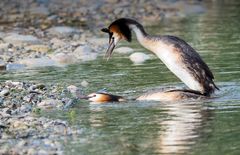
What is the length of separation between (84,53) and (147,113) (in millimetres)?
7397

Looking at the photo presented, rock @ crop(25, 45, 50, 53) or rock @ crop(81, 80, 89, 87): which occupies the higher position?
rock @ crop(81, 80, 89, 87)

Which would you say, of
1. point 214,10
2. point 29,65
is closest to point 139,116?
point 29,65

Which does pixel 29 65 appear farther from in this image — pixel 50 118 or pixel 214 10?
pixel 214 10

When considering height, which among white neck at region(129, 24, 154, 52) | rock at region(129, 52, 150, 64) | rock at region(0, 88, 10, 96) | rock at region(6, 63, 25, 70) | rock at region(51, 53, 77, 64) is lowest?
rock at region(129, 52, 150, 64)

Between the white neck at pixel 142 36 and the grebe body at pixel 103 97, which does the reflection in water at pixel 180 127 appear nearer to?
the grebe body at pixel 103 97

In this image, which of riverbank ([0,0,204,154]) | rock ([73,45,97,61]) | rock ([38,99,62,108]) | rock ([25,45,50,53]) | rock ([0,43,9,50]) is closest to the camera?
riverbank ([0,0,204,154])

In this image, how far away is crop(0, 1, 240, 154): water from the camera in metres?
9.05

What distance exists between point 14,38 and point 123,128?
10502 mm

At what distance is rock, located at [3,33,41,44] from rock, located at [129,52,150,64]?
3279 millimetres

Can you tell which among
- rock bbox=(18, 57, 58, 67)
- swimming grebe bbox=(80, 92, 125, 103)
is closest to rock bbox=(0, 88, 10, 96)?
swimming grebe bbox=(80, 92, 125, 103)

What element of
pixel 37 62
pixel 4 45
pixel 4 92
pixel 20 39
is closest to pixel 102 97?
pixel 4 92

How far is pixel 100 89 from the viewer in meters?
13.3

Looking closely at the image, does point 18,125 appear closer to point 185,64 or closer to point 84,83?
point 185,64

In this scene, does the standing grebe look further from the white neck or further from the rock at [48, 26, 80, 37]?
the rock at [48, 26, 80, 37]
